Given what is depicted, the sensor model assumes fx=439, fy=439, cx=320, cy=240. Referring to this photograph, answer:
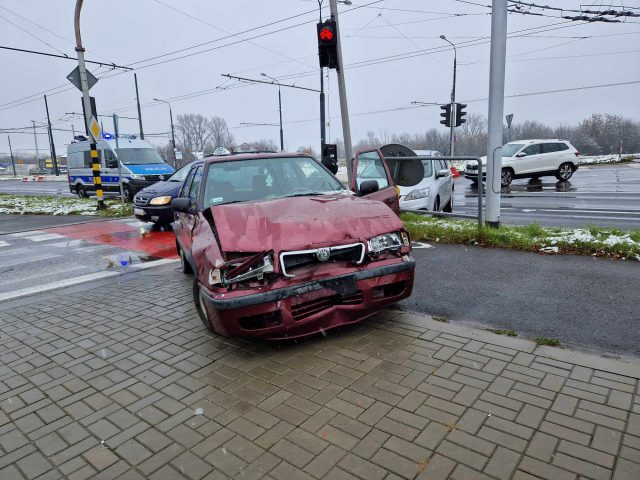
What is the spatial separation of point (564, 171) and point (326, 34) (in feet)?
52.1

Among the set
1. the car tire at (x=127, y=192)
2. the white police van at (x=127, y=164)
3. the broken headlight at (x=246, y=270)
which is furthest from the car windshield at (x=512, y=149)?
the broken headlight at (x=246, y=270)

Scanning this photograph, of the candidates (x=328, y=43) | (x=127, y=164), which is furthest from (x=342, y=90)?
(x=127, y=164)

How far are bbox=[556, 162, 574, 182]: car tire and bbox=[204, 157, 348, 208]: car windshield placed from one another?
19.0 metres

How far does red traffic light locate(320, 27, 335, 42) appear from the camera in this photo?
9602 mm

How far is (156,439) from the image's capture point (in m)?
2.66

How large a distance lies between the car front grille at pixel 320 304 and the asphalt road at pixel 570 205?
8.01 m

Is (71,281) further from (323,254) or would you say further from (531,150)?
(531,150)

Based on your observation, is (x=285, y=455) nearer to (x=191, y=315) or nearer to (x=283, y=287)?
(x=283, y=287)

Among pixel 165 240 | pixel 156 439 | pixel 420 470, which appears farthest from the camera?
pixel 165 240

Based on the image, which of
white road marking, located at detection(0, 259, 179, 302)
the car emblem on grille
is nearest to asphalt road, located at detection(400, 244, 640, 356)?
the car emblem on grille

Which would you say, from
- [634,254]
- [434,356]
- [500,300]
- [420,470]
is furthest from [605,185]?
[420,470]

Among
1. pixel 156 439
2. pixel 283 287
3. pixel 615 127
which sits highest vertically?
pixel 615 127

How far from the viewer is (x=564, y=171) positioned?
2062 centimetres

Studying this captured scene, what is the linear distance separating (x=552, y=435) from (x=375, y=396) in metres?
1.06
